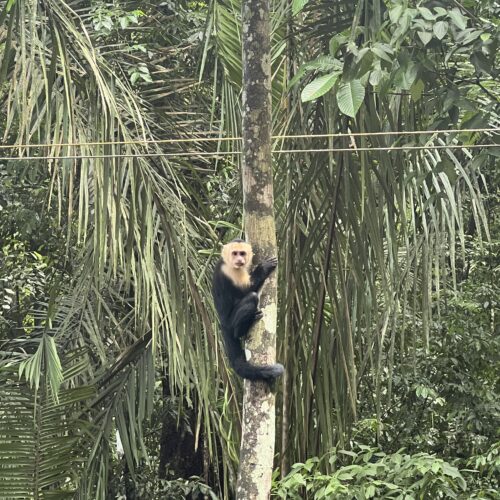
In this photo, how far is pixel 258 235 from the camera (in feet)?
Answer: 11.3

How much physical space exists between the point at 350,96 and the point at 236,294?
1561mm

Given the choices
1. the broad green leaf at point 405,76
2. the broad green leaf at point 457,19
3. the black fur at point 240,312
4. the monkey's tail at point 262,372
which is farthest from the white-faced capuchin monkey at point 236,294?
the broad green leaf at point 457,19

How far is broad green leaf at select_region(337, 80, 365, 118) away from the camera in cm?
308

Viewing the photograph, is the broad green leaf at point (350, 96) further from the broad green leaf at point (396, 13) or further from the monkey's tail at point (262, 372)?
the monkey's tail at point (262, 372)

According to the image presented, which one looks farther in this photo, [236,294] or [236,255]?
[236,294]

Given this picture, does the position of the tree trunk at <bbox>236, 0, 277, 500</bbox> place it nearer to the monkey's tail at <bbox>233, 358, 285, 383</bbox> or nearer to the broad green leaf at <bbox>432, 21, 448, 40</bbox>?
the monkey's tail at <bbox>233, 358, 285, 383</bbox>

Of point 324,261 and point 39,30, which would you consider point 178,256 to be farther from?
point 39,30

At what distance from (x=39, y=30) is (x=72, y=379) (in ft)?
7.05

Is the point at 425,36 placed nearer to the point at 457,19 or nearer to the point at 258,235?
the point at 457,19

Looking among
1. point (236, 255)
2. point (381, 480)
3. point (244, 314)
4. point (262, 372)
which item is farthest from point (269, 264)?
point (381, 480)

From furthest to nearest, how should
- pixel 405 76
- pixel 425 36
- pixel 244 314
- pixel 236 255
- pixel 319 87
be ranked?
pixel 236 255
pixel 244 314
pixel 405 76
pixel 425 36
pixel 319 87

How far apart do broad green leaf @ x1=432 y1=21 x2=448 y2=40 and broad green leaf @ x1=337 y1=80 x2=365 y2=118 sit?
369 millimetres

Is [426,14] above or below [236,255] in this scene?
above

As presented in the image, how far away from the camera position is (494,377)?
22.3ft
